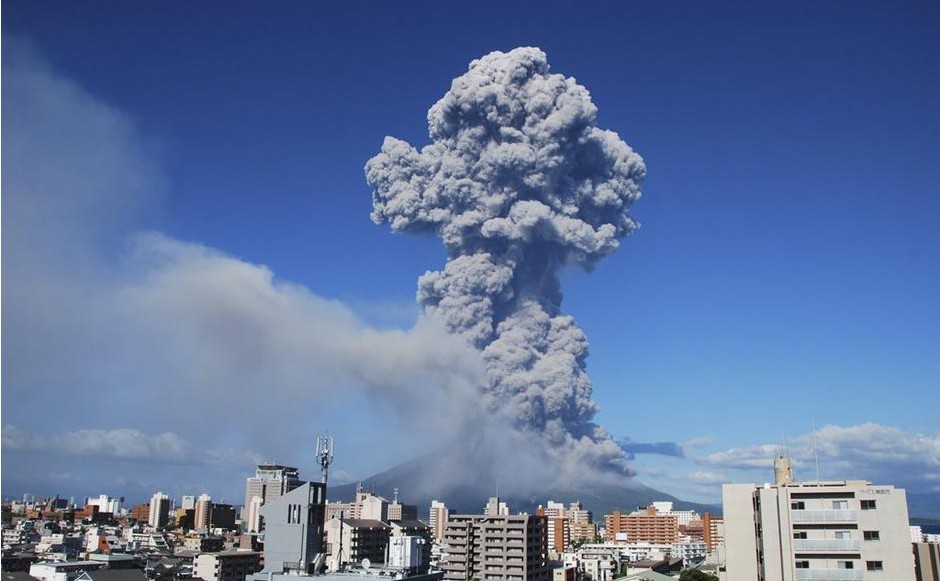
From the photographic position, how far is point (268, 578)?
21.4 m

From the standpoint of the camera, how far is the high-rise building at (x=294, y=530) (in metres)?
22.0

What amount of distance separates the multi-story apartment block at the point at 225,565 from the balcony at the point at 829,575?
135 feet

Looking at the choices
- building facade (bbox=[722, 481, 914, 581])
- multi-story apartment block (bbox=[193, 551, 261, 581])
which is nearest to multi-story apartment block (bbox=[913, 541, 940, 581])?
building facade (bbox=[722, 481, 914, 581])

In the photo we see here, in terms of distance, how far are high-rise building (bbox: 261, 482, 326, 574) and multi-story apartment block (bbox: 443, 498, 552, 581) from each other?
27.3m

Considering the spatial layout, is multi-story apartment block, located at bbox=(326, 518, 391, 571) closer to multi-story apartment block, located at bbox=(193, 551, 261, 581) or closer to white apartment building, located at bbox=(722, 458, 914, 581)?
multi-story apartment block, located at bbox=(193, 551, 261, 581)

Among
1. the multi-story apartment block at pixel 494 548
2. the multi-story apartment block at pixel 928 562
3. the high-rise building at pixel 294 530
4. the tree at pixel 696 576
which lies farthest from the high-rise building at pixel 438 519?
the high-rise building at pixel 294 530

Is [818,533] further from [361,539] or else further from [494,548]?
[361,539]

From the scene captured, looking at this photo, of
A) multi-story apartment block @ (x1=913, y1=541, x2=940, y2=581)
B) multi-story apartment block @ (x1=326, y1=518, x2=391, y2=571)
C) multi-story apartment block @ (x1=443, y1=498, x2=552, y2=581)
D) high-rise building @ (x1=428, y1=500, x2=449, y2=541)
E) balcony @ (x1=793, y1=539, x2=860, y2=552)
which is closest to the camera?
balcony @ (x1=793, y1=539, x2=860, y2=552)

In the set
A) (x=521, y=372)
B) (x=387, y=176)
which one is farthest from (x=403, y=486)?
(x=387, y=176)

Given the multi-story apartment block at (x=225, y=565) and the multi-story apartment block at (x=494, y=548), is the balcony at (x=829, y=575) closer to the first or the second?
the multi-story apartment block at (x=494, y=548)

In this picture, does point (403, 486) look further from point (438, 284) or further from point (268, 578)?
point (268, 578)

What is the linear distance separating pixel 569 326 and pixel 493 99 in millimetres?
23915

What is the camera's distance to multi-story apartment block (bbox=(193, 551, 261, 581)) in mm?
55312

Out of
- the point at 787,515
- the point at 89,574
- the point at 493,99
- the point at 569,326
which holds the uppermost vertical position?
the point at 493,99
